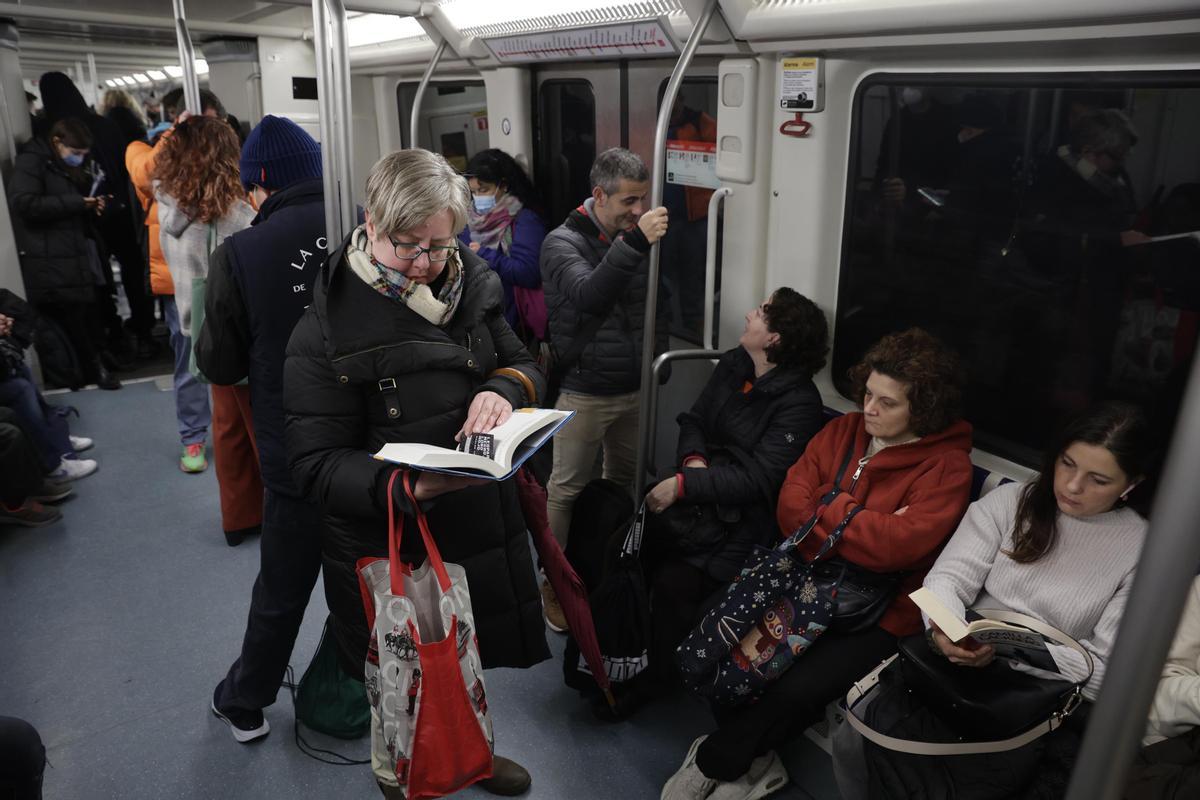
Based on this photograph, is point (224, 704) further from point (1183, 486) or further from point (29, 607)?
point (1183, 486)

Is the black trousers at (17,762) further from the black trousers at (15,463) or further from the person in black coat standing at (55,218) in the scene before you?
the person in black coat standing at (55,218)

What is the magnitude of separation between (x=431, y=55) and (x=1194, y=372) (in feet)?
15.8

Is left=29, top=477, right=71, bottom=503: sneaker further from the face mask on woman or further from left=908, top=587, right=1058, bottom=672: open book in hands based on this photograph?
left=908, top=587, right=1058, bottom=672: open book in hands

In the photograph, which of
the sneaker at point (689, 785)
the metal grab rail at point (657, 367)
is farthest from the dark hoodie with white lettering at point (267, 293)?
the sneaker at point (689, 785)

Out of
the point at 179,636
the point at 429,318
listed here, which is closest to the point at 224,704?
the point at 179,636

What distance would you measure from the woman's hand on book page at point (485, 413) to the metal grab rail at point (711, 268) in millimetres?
1490

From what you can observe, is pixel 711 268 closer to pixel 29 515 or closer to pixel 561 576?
pixel 561 576

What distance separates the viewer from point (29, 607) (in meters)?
3.77

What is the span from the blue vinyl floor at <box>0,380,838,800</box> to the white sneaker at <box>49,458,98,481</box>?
0.33 meters

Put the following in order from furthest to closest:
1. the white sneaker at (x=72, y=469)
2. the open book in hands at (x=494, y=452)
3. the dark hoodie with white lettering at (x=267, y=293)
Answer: the white sneaker at (x=72, y=469)
the dark hoodie with white lettering at (x=267, y=293)
the open book in hands at (x=494, y=452)

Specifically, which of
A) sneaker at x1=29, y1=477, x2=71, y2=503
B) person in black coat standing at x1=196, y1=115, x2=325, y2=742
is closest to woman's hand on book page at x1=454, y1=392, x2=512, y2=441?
person in black coat standing at x1=196, y1=115, x2=325, y2=742

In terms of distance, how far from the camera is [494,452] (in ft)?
6.14

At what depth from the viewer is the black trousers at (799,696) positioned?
8.14 ft

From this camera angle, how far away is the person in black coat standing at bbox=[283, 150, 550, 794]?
1.96 m
